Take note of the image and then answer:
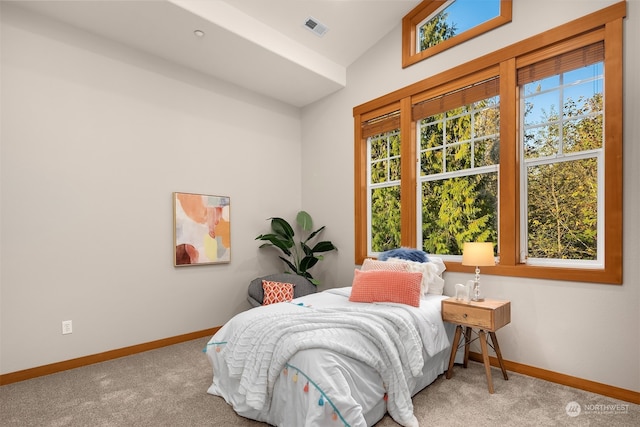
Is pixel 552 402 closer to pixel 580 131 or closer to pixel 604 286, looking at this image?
pixel 604 286

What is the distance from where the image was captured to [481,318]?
8.68ft

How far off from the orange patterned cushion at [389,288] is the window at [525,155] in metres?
0.81

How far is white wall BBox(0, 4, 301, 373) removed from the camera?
2.95 meters

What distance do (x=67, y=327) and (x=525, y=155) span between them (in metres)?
4.39

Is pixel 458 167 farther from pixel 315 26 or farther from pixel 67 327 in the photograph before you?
pixel 67 327

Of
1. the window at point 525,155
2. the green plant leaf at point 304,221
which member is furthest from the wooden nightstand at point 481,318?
the green plant leaf at point 304,221

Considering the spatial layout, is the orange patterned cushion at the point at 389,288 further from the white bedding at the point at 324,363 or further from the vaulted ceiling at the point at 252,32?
the vaulted ceiling at the point at 252,32

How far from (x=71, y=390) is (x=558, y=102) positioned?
458cm

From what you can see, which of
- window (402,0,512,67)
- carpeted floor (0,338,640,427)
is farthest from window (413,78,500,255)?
carpeted floor (0,338,640,427)

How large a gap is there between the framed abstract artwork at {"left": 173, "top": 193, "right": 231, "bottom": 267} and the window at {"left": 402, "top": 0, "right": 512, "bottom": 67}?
2762mm

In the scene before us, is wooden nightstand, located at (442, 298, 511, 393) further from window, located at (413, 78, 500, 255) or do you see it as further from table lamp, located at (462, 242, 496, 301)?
window, located at (413, 78, 500, 255)

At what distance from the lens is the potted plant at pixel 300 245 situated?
448 centimetres

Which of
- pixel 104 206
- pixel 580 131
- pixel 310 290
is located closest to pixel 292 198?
pixel 310 290

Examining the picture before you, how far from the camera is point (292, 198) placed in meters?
5.09
